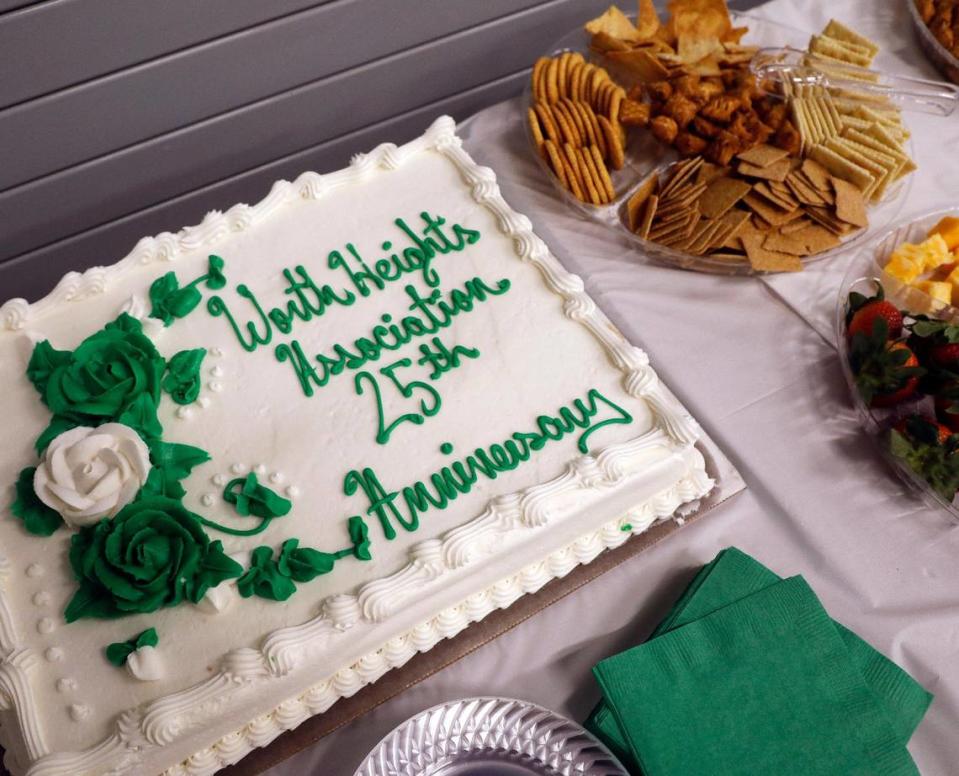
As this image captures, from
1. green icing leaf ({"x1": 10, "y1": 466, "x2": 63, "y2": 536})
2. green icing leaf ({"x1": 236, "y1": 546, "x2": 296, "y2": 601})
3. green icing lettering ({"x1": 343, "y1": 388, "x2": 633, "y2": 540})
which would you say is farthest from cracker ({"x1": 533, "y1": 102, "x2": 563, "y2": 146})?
green icing leaf ({"x1": 10, "y1": 466, "x2": 63, "y2": 536})

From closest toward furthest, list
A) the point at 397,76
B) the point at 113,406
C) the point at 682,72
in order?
the point at 113,406 < the point at 682,72 < the point at 397,76

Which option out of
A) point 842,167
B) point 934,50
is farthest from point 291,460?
point 934,50

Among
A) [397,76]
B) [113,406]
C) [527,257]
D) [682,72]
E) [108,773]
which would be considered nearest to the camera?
[108,773]

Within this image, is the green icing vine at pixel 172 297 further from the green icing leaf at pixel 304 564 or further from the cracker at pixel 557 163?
the cracker at pixel 557 163

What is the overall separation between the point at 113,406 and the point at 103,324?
227 mm

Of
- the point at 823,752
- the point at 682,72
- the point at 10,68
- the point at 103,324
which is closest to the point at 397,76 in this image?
the point at 682,72

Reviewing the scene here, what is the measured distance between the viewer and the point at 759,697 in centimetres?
128

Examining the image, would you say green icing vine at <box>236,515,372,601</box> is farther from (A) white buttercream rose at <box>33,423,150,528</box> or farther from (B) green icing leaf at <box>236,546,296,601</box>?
(A) white buttercream rose at <box>33,423,150,528</box>

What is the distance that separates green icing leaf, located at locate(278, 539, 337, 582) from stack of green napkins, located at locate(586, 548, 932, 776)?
1.50ft

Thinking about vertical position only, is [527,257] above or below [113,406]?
above

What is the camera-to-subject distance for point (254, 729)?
4.20 ft

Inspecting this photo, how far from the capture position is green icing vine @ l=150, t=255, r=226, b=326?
1.60 metres

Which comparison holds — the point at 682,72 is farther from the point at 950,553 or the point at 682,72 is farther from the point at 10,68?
the point at 10,68

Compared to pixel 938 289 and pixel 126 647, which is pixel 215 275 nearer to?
pixel 126 647
